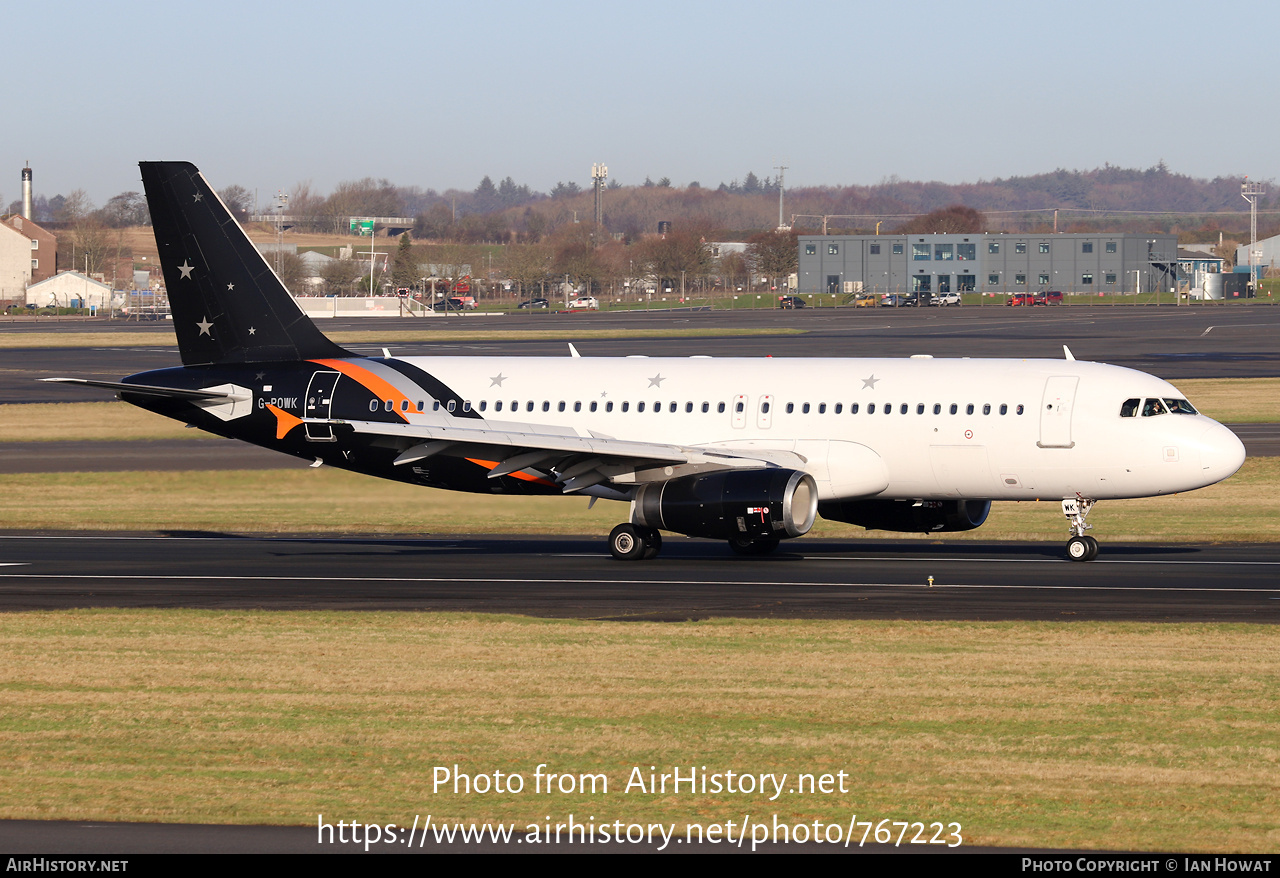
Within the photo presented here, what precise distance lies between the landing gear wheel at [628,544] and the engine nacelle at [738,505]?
1.19 meters

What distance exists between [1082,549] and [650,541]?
31.6ft

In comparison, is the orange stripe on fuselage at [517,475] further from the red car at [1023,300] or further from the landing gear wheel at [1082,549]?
the red car at [1023,300]

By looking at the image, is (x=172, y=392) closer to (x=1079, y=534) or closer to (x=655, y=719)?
(x=1079, y=534)

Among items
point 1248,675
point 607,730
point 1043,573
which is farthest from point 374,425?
point 1248,675

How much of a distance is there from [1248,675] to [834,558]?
1493 centimetres

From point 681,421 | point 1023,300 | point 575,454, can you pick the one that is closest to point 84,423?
point 575,454

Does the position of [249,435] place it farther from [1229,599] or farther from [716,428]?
[1229,599]

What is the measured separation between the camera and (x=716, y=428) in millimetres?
35562

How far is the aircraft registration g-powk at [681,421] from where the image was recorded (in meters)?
33.2

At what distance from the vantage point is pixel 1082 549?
33.9m

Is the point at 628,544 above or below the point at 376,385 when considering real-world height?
below

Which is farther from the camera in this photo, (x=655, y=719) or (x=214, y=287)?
(x=214, y=287)

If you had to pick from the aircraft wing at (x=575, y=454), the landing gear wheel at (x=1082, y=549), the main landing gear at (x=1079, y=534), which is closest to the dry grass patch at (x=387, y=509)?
the aircraft wing at (x=575, y=454)
